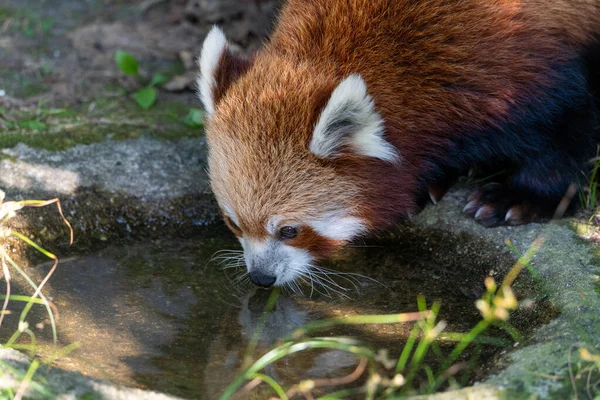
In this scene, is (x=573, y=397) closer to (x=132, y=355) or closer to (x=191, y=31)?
(x=132, y=355)

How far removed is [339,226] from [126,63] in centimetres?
223

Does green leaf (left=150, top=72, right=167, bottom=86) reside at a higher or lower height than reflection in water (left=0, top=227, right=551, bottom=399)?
higher

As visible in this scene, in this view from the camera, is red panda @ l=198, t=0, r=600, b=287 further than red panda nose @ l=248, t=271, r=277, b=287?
No

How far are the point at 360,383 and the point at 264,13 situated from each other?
3562 mm

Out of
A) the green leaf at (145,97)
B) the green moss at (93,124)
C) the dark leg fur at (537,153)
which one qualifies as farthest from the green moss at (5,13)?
the dark leg fur at (537,153)

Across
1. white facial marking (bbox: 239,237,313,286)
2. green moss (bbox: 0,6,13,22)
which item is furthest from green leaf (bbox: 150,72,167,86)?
white facial marking (bbox: 239,237,313,286)

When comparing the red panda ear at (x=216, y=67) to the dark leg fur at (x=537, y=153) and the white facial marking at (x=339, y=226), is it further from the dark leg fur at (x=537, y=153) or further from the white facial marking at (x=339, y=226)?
the dark leg fur at (x=537, y=153)

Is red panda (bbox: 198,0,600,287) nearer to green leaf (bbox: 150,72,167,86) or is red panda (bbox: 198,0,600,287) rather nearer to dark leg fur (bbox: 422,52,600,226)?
dark leg fur (bbox: 422,52,600,226)

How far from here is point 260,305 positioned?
3.45 metres

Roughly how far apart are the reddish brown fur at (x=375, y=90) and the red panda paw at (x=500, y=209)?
Result: 481mm

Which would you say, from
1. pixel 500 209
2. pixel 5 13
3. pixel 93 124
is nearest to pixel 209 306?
pixel 500 209

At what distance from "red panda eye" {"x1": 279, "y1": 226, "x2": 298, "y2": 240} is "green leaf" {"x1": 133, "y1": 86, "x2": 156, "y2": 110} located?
5.66 ft

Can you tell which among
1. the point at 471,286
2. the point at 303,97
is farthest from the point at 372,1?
the point at 471,286

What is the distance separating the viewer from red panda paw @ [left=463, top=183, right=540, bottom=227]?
370cm
